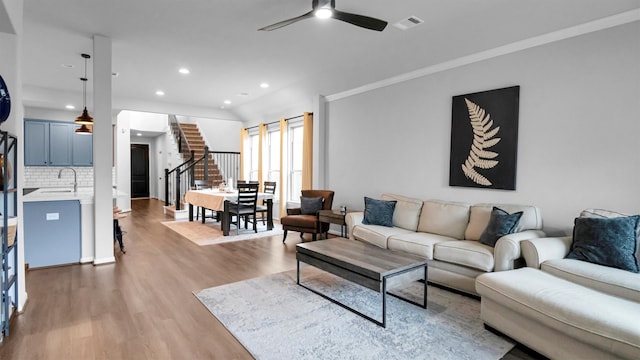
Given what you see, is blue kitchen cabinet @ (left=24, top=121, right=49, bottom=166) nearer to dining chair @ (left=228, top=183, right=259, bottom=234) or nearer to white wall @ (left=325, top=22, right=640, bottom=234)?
dining chair @ (left=228, top=183, right=259, bottom=234)

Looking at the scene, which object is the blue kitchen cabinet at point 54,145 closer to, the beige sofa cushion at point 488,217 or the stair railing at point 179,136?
the stair railing at point 179,136

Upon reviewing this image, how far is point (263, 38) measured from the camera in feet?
14.1

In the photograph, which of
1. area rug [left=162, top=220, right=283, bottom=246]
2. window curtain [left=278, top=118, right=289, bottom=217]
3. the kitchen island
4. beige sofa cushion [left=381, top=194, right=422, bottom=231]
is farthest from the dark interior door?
beige sofa cushion [left=381, top=194, right=422, bottom=231]

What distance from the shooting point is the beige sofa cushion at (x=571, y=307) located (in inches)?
71.8

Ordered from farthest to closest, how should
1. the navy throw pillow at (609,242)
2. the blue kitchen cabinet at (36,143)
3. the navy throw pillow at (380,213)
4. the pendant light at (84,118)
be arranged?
the blue kitchen cabinet at (36,143)
the pendant light at (84,118)
the navy throw pillow at (380,213)
the navy throw pillow at (609,242)

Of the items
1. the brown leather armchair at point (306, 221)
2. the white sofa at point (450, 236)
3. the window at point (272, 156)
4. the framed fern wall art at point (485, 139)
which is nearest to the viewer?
the white sofa at point (450, 236)

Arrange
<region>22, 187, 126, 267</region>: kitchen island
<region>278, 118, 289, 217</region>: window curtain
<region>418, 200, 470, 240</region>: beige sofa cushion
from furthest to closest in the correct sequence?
<region>278, 118, 289, 217</region>: window curtain
<region>22, 187, 126, 267</region>: kitchen island
<region>418, 200, 470, 240</region>: beige sofa cushion

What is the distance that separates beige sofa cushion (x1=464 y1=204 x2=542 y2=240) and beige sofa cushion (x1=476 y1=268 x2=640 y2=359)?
37.3 inches

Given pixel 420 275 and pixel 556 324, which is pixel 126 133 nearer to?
pixel 420 275

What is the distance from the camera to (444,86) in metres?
4.55

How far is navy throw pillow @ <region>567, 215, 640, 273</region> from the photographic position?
2.62 m

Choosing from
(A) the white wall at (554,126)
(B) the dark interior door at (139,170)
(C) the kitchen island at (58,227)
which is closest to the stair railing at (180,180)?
(B) the dark interior door at (139,170)

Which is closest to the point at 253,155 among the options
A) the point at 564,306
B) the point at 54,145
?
the point at 54,145

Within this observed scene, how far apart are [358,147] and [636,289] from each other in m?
4.15
